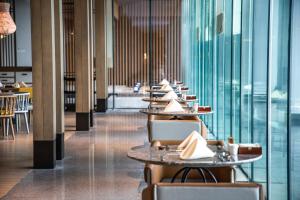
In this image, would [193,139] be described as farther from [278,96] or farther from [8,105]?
[8,105]

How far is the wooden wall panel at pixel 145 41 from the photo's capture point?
16500 mm

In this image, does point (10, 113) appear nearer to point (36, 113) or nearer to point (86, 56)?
point (86, 56)

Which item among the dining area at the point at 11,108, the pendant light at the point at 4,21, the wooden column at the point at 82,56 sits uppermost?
the pendant light at the point at 4,21

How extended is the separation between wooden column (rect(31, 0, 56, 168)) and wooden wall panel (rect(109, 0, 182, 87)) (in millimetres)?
9171

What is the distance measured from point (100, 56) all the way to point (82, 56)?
13.7 feet

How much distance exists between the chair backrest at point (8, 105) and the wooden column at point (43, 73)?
3164mm

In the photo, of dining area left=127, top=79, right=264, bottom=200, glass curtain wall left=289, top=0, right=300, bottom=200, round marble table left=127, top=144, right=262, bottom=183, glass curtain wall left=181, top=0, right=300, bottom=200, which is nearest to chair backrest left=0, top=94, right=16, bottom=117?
glass curtain wall left=181, top=0, right=300, bottom=200

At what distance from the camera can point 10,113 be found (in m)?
10.6

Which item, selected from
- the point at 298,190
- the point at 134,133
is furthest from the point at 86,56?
the point at 298,190

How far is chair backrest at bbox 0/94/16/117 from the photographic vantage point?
10.5 metres

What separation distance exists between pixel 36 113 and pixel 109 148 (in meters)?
2.22

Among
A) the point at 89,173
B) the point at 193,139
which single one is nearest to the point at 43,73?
the point at 89,173

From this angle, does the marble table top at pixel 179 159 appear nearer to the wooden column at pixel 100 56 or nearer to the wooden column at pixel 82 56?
the wooden column at pixel 82 56

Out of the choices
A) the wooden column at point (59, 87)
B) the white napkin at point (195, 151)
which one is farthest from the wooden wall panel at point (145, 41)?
the white napkin at point (195, 151)
